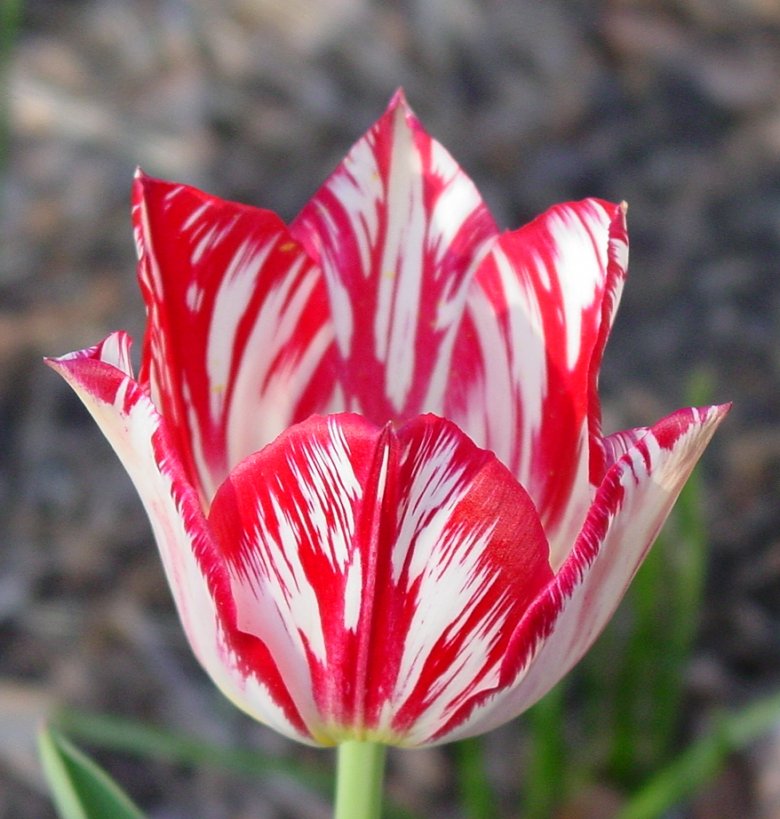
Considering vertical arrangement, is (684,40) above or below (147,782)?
above

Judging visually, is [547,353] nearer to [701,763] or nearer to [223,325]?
[223,325]

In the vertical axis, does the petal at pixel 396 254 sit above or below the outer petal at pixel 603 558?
above

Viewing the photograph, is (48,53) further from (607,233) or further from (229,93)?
(607,233)

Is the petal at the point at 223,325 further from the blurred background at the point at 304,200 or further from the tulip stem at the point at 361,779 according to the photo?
the blurred background at the point at 304,200

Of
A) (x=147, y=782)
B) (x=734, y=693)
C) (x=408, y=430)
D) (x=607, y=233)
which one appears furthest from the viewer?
(x=734, y=693)

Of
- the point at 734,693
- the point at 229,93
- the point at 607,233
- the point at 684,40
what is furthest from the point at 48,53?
the point at 607,233

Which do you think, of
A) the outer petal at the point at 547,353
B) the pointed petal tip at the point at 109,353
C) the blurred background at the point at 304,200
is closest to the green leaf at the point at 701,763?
the blurred background at the point at 304,200

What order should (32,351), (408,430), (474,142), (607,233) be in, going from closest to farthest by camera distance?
1. (408,430)
2. (607,233)
3. (32,351)
4. (474,142)

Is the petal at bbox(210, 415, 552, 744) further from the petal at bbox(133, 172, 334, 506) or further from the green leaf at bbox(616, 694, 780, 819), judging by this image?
the green leaf at bbox(616, 694, 780, 819)
